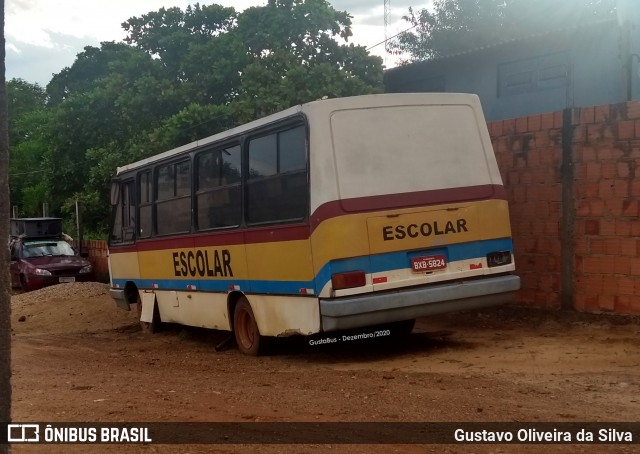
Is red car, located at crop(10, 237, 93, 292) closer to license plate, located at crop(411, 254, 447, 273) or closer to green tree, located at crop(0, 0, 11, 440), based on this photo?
license plate, located at crop(411, 254, 447, 273)

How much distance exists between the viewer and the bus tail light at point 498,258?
27.6 ft

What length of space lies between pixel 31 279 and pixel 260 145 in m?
15.8

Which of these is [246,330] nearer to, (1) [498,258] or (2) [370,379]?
(2) [370,379]

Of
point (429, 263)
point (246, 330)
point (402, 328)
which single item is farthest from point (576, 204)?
point (246, 330)

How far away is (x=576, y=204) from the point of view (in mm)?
9477

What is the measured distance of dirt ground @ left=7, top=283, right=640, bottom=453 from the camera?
18.8 feet

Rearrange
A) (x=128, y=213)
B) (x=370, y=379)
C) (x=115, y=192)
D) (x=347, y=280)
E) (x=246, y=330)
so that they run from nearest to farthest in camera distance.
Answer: (x=370, y=379)
(x=347, y=280)
(x=246, y=330)
(x=128, y=213)
(x=115, y=192)

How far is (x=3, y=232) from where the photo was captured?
3.55 metres

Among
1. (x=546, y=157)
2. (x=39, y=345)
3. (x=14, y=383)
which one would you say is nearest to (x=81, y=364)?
(x=14, y=383)

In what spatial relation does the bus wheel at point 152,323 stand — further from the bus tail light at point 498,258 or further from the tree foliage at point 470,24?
the tree foliage at point 470,24

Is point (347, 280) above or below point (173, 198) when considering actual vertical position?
below

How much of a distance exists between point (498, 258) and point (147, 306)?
6.57 meters

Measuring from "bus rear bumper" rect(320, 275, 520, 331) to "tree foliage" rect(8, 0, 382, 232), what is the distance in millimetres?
10541

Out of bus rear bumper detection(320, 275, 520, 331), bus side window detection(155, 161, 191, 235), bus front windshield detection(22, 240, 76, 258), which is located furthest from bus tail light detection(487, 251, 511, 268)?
bus front windshield detection(22, 240, 76, 258)
